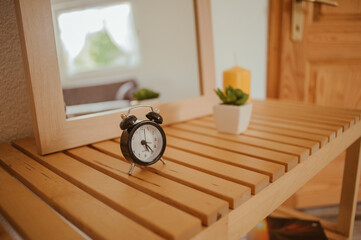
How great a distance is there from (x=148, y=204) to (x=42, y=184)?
222 mm

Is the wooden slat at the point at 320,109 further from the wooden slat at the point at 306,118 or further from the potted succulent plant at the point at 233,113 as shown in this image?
the potted succulent plant at the point at 233,113

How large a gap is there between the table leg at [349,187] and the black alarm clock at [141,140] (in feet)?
2.70

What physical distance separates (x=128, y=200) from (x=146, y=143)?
0.14m

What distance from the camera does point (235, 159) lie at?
1.93 ft

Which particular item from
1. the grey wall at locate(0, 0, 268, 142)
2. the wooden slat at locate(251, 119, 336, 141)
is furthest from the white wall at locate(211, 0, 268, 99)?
the wooden slat at locate(251, 119, 336, 141)

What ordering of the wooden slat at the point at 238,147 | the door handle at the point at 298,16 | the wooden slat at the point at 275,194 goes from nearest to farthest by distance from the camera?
the wooden slat at the point at 275,194 < the wooden slat at the point at 238,147 < the door handle at the point at 298,16

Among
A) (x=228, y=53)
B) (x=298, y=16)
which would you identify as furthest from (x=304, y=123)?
(x=298, y=16)

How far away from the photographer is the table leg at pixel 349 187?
1015 millimetres

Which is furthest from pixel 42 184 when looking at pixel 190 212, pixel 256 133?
pixel 256 133

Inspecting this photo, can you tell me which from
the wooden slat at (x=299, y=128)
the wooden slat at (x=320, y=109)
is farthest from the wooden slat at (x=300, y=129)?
the wooden slat at (x=320, y=109)

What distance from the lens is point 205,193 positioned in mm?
450

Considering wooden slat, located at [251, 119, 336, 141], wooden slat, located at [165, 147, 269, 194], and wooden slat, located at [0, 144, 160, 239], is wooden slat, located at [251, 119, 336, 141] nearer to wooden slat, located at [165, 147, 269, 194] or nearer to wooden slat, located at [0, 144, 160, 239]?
wooden slat, located at [165, 147, 269, 194]

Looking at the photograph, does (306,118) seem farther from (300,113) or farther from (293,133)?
(293,133)

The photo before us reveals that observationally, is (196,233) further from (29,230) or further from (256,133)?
(256,133)
